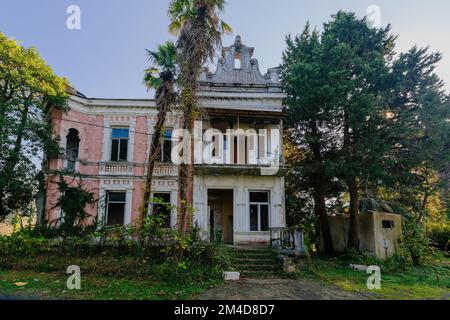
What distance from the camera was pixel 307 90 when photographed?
621 inches

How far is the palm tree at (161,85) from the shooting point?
1287 cm

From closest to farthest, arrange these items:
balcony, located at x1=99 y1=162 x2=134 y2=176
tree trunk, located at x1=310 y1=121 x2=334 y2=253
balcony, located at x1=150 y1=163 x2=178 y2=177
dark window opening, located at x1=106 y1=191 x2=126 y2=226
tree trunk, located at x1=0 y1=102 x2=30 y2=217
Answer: tree trunk, located at x1=0 y1=102 x2=30 y2=217 → dark window opening, located at x1=106 y1=191 x2=126 y2=226 → balcony, located at x1=99 y1=162 x2=134 y2=176 → balcony, located at x1=150 y1=163 x2=178 y2=177 → tree trunk, located at x1=310 y1=121 x2=334 y2=253

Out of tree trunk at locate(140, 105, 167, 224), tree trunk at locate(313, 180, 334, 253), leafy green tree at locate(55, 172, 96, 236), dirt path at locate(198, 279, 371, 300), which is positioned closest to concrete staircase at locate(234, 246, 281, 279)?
dirt path at locate(198, 279, 371, 300)

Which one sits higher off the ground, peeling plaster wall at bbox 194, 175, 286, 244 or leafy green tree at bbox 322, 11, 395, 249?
leafy green tree at bbox 322, 11, 395, 249

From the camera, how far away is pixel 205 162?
50.3 ft

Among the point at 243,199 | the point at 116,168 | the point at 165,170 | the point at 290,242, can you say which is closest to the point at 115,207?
the point at 116,168

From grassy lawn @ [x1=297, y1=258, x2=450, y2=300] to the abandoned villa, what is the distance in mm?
3407

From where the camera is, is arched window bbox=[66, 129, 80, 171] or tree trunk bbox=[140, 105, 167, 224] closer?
tree trunk bbox=[140, 105, 167, 224]

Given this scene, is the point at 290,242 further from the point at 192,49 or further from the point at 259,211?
the point at 192,49

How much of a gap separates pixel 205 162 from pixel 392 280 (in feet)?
31.1

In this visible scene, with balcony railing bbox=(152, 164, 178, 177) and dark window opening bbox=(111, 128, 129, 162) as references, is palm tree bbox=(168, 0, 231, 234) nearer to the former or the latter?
balcony railing bbox=(152, 164, 178, 177)

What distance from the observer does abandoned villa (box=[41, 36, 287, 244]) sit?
15.4 meters

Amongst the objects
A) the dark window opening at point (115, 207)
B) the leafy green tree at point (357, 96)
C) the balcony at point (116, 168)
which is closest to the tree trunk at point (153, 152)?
the balcony at point (116, 168)

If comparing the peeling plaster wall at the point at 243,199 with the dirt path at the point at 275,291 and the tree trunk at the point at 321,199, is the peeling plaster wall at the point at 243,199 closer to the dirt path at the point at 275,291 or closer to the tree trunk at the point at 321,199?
the tree trunk at the point at 321,199
